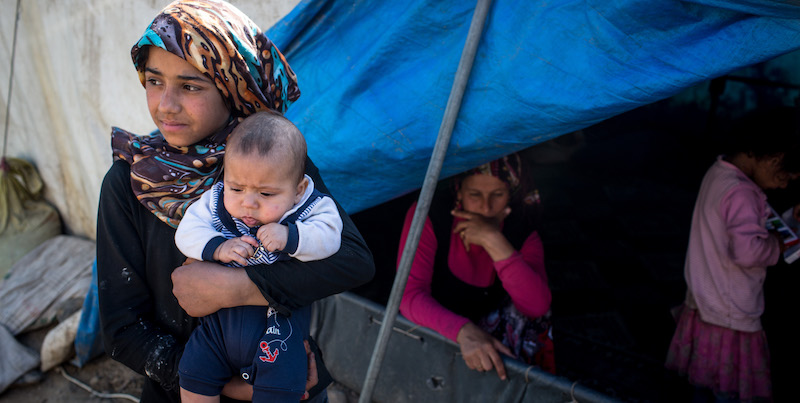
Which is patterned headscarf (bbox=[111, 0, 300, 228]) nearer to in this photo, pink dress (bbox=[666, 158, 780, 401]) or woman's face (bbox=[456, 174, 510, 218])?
woman's face (bbox=[456, 174, 510, 218])

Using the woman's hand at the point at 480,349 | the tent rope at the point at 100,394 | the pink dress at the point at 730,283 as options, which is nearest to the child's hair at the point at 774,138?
the pink dress at the point at 730,283

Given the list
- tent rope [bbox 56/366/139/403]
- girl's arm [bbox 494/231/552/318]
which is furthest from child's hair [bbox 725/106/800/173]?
tent rope [bbox 56/366/139/403]

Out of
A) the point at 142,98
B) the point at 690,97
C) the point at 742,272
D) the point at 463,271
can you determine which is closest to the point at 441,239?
the point at 463,271

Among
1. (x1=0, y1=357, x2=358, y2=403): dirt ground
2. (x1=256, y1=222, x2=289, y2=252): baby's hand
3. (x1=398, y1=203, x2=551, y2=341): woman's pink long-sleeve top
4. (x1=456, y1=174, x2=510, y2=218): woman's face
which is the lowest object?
(x1=0, y1=357, x2=358, y2=403): dirt ground

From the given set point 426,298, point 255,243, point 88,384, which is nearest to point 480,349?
point 426,298

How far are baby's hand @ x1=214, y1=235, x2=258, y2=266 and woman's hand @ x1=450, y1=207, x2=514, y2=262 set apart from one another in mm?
1248

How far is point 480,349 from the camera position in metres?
2.40

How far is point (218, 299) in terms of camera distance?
4.42 ft

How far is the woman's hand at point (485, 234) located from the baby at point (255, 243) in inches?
41.6

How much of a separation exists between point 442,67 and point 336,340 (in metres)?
1.96

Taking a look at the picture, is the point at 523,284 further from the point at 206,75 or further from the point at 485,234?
the point at 206,75

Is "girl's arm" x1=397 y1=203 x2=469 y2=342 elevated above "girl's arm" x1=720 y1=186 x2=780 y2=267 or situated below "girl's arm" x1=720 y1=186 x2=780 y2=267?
below

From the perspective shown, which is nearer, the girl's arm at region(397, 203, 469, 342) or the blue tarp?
the blue tarp

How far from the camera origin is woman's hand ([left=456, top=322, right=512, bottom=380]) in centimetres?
240
